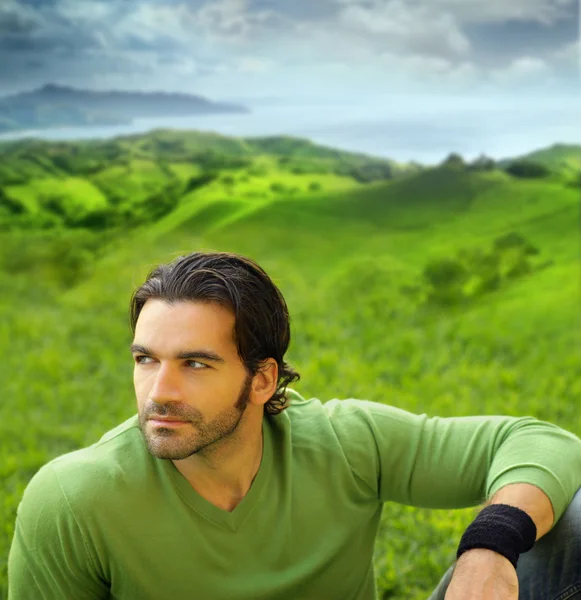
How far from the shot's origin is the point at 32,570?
57.5 inches

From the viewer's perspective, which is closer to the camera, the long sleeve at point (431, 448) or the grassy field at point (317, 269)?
the long sleeve at point (431, 448)

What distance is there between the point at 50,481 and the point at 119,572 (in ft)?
0.63

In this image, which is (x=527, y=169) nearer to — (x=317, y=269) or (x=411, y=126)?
(x=411, y=126)

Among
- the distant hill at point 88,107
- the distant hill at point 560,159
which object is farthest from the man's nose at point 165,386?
the distant hill at point 560,159

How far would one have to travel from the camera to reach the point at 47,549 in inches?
56.7

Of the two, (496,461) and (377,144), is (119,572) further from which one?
(377,144)

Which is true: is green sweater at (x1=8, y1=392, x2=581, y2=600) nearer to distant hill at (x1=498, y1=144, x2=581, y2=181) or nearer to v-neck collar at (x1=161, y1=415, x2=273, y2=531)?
v-neck collar at (x1=161, y1=415, x2=273, y2=531)

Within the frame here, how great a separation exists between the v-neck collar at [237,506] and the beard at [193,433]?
6 cm

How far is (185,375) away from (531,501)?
60 cm

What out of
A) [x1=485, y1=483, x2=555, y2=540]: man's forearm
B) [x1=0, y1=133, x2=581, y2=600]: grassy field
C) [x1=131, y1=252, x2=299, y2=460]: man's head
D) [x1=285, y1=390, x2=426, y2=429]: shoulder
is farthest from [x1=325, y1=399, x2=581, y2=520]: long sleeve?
[x1=0, y1=133, x2=581, y2=600]: grassy field

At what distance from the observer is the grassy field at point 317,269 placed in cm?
386

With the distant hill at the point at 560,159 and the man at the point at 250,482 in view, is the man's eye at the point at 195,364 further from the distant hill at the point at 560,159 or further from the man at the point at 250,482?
the distant hill at the point at 560,159

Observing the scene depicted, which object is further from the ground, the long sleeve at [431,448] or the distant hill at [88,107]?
the distant hill at [88,107]

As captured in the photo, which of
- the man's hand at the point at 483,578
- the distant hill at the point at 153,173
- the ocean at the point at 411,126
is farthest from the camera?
the distant hill at the point at 153,173
